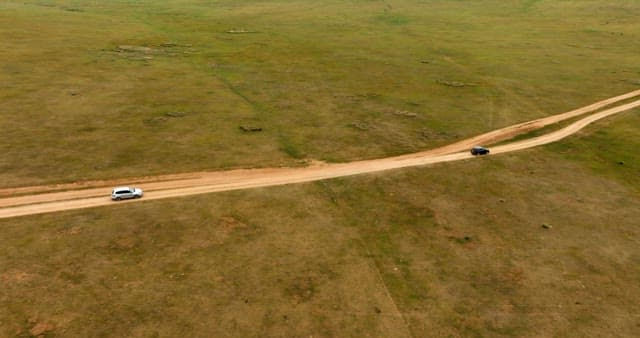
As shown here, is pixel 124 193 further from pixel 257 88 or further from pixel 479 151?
pixel 257 88

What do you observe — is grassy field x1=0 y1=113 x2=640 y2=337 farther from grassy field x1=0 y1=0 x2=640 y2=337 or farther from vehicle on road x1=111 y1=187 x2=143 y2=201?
vehicle on road x1=111 y1=187 x2=143 y2=201

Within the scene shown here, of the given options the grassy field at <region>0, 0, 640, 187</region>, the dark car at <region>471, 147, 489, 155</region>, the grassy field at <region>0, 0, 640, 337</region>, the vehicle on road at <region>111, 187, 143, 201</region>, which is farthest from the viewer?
the dark car at <region>471, 147, 489, 155</region>

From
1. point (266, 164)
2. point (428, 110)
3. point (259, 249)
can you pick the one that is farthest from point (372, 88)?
point (259, 249)

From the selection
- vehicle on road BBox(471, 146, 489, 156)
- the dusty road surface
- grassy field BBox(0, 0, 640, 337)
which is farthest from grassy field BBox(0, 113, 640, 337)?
vehicle on road BBox(471, 146, 489, 156)

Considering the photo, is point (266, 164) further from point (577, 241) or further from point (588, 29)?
point (588, 29)

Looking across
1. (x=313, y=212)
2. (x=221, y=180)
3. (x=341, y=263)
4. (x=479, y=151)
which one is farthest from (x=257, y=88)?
(x=341, y=263)

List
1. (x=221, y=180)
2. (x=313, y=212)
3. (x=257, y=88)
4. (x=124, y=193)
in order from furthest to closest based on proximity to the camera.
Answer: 1. (x=257, y=88)
2. (x=221, y=180)
3. (x=124, y=193)
4. (x=313, y=212)
